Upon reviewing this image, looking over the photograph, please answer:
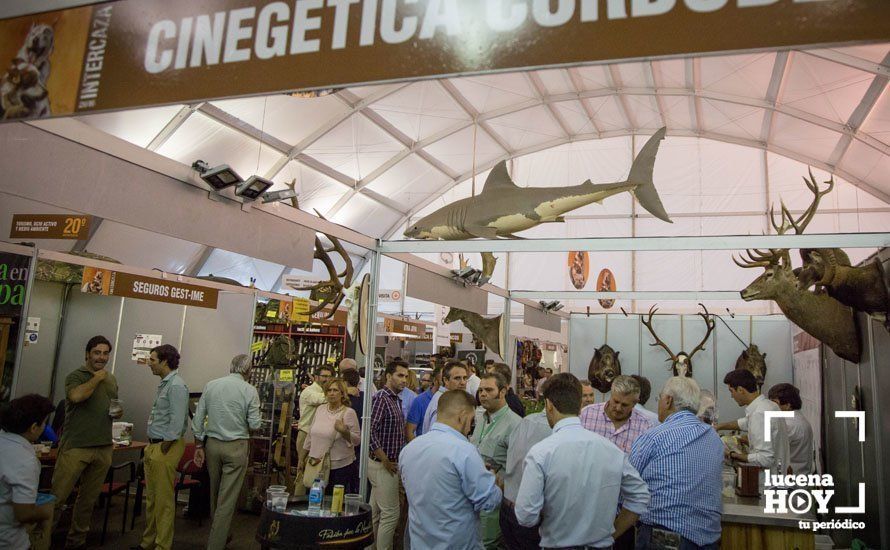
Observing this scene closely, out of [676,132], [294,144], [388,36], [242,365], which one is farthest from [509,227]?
[676,132]

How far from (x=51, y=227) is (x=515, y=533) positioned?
4469 millimetres

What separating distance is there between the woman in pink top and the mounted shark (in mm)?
1528

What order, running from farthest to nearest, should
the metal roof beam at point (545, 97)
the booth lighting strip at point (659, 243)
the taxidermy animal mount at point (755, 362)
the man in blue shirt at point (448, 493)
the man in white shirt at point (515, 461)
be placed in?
the metal roof beam at point (545, 97) → the taxidermy animal mount at point (755, 362) → the booth lighting strip at point (659, 243) → the man in white shirt at point (515, 461) → the man in blue shirt at point (448, 493)

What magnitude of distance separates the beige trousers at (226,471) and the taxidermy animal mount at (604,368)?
6857mm

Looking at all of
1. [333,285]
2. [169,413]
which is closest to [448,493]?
[169,413]

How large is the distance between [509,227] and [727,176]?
13.3m

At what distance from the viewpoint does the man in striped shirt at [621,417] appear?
3.97 m

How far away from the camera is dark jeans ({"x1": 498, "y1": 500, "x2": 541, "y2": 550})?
11.1 feet

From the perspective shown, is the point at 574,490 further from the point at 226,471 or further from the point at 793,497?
the point at 226,471

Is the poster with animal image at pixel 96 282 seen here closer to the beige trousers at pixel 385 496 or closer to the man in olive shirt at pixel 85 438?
the man in olive shirt at pixel 85 438

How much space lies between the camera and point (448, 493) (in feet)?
9.24

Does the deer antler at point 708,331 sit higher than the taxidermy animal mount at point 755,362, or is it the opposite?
the deer antler at point 708,331

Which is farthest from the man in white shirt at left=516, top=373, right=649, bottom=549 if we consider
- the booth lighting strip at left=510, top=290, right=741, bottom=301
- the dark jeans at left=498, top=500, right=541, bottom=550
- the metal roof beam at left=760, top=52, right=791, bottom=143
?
the metal roof beam at left=760, top=52, right=791, bottom=143

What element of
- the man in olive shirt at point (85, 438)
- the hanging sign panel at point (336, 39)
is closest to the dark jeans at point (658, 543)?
the hanging sign panel at point (336, 39)
